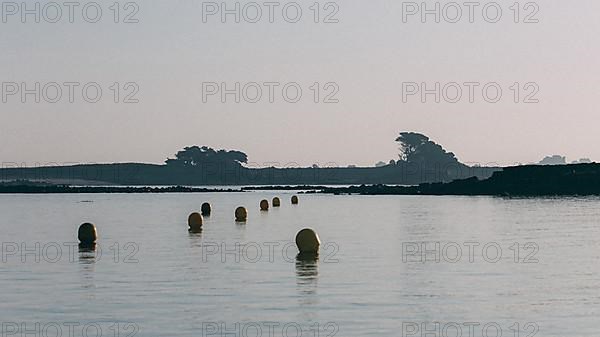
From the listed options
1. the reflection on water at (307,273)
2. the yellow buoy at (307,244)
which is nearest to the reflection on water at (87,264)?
the reflection on water at (307,273)

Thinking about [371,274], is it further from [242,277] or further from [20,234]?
[20,234]

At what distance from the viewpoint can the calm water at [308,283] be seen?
20750 millimetres

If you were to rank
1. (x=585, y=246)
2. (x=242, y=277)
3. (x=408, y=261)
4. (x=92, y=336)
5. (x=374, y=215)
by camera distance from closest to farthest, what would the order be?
1. (x=92, y=336)
2. (x=242, y=277)
3. (x=408, y=261)
4. (x=585, y=246)
5. (x=374, y=215)

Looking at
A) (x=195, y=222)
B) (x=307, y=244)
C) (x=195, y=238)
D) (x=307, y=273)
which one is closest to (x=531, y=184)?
(x=195, y=222)

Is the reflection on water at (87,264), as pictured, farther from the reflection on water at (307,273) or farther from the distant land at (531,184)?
the distant land at (531,184)

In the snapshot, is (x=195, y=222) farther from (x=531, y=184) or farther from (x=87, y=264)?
(x=531, y=184)

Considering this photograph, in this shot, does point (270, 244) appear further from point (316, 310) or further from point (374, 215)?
point (374, 215)

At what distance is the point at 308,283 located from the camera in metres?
27.0

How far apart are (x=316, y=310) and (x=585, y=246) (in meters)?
18.5

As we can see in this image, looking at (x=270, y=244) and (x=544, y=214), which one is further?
(x=544, y=214)

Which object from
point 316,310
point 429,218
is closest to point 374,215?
point 429,218

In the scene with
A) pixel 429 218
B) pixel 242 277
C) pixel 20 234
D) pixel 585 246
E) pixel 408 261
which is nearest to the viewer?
pixel 242 277

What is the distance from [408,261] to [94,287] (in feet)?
34.2

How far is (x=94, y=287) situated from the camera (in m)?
26.5
